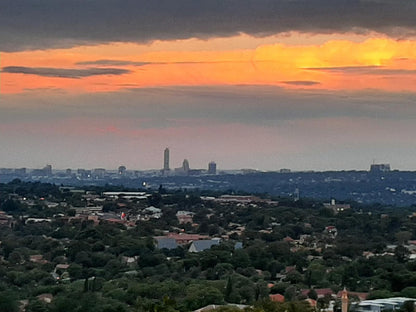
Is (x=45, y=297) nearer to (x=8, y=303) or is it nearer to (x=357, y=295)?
(x=8, y=303)

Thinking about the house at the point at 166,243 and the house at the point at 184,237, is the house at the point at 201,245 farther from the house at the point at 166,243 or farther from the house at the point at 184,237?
the house at the point at 184,237

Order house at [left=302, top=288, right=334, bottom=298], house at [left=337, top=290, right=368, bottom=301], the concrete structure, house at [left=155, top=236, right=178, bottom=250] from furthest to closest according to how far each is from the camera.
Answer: house at [left=155, top=236, right=178, bottom=250], house at [left=302, top=288, right=334, bottom=298], house at [left=337, top=290, right=368, bottom=301], the concrete structure

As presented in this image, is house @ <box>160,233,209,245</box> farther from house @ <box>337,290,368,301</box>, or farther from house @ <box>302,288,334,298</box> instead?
house @ <box>337,290,368,301</box>

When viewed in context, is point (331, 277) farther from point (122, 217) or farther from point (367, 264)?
point (122, 217)

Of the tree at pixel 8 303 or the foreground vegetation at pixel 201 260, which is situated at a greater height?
the foreground vegetation at pixel 201 260

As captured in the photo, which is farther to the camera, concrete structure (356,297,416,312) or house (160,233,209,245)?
house (160,233,209,245)

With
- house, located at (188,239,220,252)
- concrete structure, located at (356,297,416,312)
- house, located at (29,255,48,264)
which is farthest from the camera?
house, located at (188,239,220,252)

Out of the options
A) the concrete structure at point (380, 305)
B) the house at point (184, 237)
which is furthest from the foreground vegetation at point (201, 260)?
the house at point (184, 237)

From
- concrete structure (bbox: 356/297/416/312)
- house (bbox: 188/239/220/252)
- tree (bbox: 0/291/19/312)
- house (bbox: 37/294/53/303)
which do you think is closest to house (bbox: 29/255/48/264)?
house (bbox: 188/239/220/252)

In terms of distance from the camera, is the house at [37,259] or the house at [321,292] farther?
the house at [37,259]
